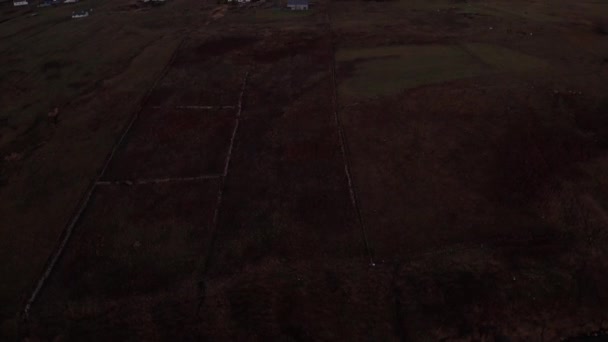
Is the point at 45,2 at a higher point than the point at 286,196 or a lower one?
higher

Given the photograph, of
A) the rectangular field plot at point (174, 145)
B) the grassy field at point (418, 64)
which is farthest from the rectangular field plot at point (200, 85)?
the grassy field at point (418, 64)

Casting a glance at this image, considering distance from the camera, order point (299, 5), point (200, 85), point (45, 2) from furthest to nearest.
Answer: point (45, 2) < point (299, 5) < point (200, 85)

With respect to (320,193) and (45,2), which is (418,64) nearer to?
(320,193)

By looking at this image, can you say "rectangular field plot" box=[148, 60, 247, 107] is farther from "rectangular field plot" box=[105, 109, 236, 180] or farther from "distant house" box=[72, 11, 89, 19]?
"distant house" box=[72, 11, 89, 19]

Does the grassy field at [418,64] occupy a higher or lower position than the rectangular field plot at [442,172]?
higher

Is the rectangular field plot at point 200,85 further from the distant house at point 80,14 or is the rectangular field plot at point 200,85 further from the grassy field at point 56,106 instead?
the distant house at point 80,14

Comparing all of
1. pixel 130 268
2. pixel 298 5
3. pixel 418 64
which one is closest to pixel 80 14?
pixel 298 5

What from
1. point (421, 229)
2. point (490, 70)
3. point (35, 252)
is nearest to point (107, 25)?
point (35, 252)

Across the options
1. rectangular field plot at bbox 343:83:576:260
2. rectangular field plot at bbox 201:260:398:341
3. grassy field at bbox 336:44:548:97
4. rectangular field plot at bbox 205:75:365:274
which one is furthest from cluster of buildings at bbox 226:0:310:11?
rectangular field plot at bbox 201:260:398:341
